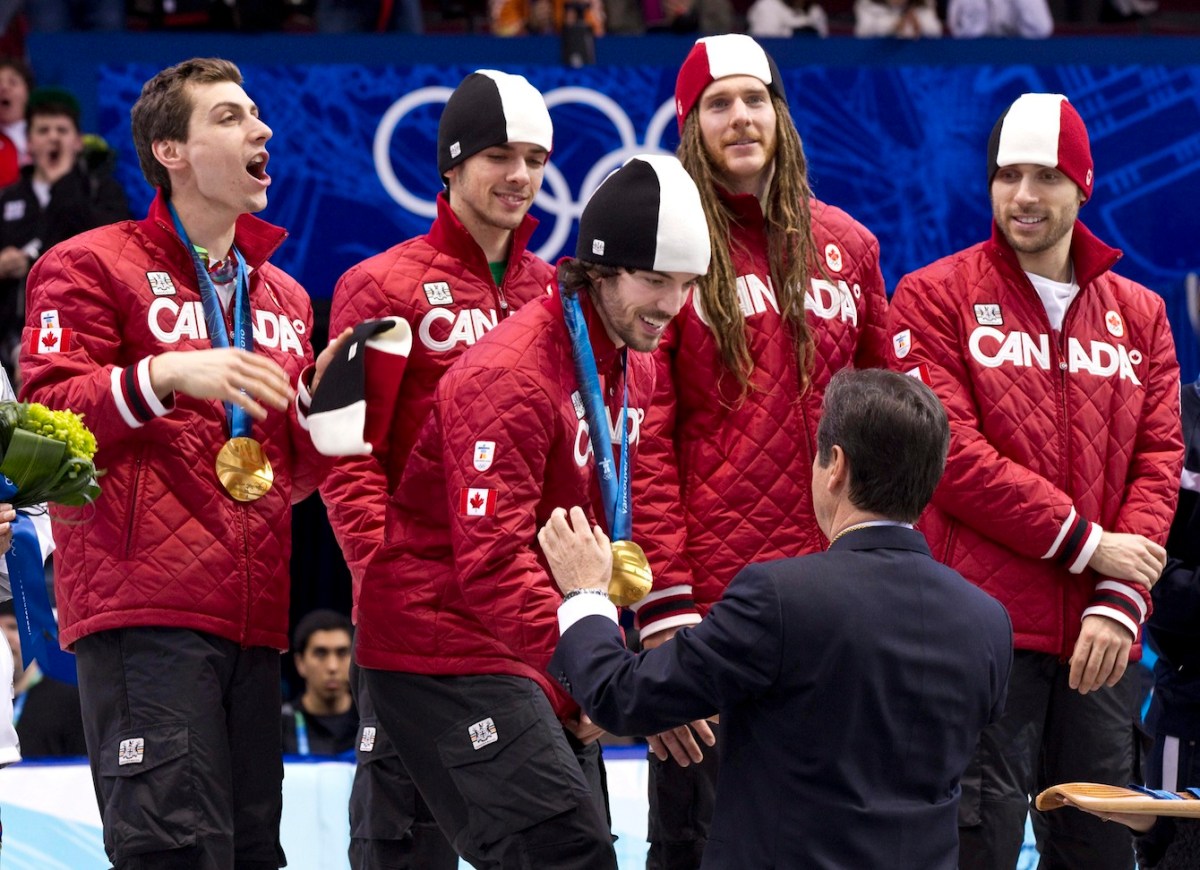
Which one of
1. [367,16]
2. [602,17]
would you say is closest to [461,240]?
[367,16]

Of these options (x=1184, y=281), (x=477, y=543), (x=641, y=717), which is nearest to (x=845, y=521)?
(x=641, y=717)

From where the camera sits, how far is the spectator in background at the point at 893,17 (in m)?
9.20

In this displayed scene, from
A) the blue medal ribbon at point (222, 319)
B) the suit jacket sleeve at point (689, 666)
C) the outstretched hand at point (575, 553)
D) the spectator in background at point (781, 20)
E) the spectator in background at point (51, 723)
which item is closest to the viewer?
the suit jacket sleeve at point (689, 666)

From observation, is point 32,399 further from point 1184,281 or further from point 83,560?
point 1184,281

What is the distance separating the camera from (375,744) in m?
4.48

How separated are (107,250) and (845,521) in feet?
5.84

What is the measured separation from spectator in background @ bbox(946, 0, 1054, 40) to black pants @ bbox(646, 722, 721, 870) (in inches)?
249

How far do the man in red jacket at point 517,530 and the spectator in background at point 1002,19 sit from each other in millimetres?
6487

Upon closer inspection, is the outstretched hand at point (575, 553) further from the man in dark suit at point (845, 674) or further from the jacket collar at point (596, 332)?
the jacket collar at point (596, 332)

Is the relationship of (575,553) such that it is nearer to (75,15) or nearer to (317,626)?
(317,626)

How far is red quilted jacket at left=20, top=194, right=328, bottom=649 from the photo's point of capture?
3.75 metres

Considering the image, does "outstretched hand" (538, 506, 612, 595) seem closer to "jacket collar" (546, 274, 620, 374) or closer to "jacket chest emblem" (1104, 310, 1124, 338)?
"jacket collar" (546, 274, 620, 374)

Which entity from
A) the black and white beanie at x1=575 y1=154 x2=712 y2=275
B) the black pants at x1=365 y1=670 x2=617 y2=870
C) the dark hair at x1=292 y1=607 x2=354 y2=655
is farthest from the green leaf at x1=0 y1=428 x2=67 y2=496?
the dark hair at x1=292 y1=607 x2=354 y2=655

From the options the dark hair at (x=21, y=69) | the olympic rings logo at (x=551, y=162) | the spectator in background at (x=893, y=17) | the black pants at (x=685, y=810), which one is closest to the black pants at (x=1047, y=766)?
the black pants at (x=685, y=810)
